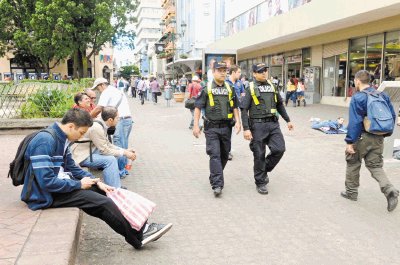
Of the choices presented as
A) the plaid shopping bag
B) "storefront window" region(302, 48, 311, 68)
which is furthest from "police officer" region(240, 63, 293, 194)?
"storefront window" region(302, 48, 311, 68)

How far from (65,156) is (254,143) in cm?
267

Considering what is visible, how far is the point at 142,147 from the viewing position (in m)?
9.40

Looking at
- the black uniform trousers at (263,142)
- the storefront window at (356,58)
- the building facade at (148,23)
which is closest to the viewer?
the black uniform trousers at (263,142)

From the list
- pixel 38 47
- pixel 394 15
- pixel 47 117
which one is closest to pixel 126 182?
pixel 47 117

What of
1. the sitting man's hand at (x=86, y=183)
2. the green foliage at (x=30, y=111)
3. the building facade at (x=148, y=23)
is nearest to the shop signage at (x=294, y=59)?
the green foliage at (x=30, y=111)

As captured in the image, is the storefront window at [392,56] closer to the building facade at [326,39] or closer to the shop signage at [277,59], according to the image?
the building facade at [326,39]

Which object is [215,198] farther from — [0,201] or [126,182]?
[0,201]

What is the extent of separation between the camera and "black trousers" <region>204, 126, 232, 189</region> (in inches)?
215

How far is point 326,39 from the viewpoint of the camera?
67.3ft

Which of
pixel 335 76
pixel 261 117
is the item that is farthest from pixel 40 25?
pixel 261 117

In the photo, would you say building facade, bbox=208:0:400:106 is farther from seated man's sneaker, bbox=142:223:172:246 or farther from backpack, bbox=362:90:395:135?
seated man's sneaker, bbox=142:223:172:246

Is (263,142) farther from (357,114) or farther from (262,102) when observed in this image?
(357,114)

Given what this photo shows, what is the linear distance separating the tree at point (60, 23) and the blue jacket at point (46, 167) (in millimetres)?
25080

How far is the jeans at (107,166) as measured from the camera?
498 cm
